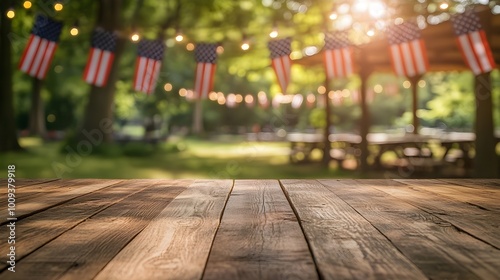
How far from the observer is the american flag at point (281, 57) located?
966cm

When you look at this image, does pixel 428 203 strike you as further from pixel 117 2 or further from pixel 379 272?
pixel 117 2

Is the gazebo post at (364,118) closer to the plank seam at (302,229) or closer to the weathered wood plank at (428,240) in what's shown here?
the plank seam at (302,229)

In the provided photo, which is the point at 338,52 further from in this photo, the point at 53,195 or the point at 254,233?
the point at 254,233

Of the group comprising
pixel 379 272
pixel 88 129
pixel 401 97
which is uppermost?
pixel 401 97

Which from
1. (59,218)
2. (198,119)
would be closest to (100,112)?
(59,218)

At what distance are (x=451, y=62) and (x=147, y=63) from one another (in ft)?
31.5

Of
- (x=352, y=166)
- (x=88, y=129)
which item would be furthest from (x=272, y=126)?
(x=352, y=166)

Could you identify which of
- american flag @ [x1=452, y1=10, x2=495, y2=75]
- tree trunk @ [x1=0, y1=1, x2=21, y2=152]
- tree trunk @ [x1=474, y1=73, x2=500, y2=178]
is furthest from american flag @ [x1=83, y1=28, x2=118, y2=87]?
tree trunk @ [x1=0, y1=1, x2=21, y2=152]

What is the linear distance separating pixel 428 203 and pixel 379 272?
4.86 ft

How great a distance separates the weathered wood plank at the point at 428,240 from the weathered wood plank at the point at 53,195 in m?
1.71

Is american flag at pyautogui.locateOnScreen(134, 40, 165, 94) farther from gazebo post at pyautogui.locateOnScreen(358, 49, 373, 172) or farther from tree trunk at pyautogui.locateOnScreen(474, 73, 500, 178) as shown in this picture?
tree trunk at pyautogui.locateOnScreen(474, 73, 500, 178)

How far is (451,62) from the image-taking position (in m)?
15.1

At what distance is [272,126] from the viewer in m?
44.5

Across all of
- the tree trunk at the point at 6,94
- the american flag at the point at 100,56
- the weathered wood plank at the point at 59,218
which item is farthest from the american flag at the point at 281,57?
the tree trunk at the point at 6,94
